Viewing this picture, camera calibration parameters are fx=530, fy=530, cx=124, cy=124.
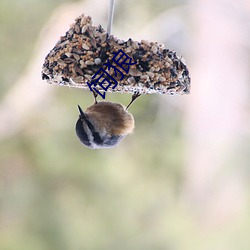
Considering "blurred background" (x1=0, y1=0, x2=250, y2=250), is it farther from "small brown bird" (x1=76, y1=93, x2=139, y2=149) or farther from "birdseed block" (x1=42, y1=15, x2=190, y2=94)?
"birdseed block" (x1=42, y1=15, x2=190, y2=94)

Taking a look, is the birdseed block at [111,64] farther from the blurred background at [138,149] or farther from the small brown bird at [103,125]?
the blurred background at [138,149]

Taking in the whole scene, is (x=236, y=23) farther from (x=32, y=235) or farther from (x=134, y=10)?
(x=32, y=235)

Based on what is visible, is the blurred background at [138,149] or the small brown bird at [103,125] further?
the blurred background at [138,149]

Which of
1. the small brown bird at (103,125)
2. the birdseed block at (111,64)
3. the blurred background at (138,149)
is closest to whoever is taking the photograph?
the birdseed block at (111,64)

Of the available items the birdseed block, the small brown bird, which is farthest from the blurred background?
the birdseed block

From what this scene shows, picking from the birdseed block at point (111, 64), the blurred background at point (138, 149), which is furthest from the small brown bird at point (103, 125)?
the blurred background at point (138, 149)

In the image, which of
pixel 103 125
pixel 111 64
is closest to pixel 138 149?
pixel 103 125

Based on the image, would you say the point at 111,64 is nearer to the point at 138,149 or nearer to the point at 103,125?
the point at 103,125
